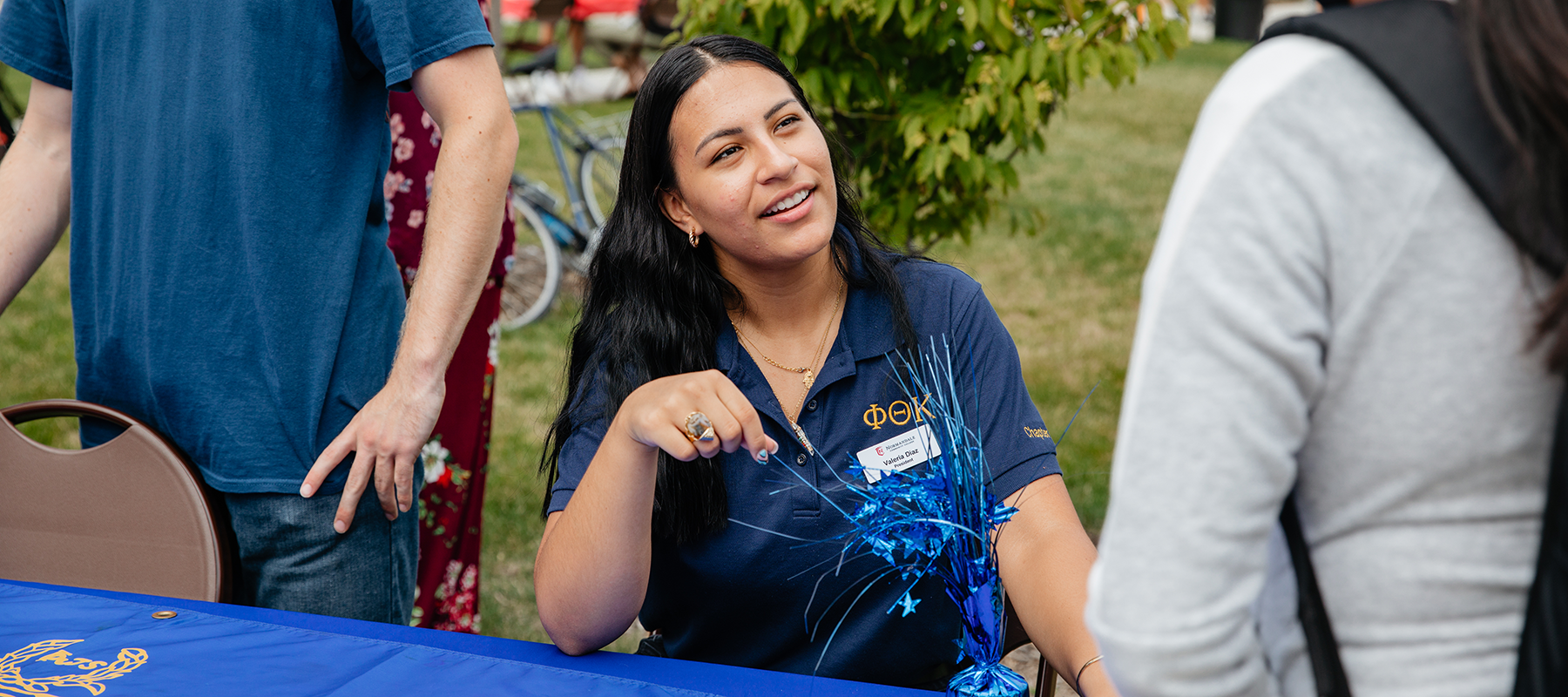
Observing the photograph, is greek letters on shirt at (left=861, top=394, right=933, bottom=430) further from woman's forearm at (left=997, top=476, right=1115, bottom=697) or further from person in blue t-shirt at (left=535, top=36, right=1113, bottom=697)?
woman's forearm at (left=997, top=476, right=1115, bottom=697)

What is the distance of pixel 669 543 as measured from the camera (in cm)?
160

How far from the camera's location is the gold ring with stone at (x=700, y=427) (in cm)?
114

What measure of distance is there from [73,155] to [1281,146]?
1.71 m

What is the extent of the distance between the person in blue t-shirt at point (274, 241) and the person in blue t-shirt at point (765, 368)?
23 cm

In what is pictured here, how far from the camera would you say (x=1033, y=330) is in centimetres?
561

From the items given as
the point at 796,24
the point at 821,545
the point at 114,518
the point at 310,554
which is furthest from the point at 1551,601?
the point at 796,24

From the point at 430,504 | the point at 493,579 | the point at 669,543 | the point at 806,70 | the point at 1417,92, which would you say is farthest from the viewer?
the point at 493,579

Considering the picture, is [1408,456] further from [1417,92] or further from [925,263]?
[925,263]

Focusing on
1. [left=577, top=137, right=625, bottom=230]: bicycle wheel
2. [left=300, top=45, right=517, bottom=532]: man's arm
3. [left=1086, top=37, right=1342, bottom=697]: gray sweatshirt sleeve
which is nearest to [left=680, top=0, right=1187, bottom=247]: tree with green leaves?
[left=300, top=45, right=517, bottom=532]: man's arm

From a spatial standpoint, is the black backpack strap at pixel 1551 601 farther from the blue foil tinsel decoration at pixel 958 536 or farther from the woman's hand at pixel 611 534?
the woman's hand at pixel 611 534

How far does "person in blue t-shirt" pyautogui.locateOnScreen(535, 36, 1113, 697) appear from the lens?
1568 millimetres

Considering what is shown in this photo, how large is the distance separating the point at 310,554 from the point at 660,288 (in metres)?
0.65

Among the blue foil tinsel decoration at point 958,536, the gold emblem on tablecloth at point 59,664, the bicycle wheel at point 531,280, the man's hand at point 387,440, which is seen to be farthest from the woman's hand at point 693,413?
the bicycle wheel at point 531,280

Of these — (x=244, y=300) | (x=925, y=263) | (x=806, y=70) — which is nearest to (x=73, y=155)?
(x=244, y=300)
